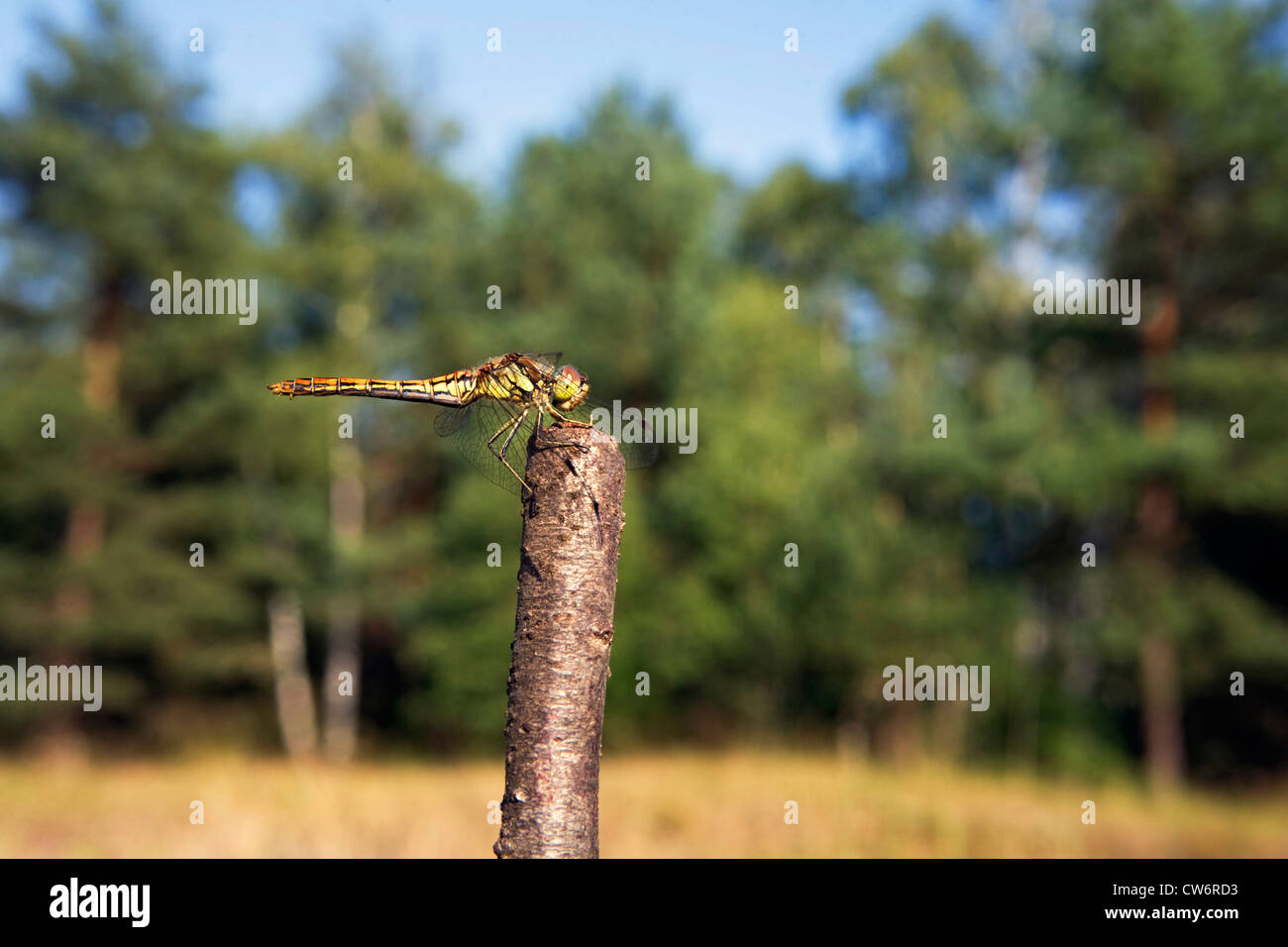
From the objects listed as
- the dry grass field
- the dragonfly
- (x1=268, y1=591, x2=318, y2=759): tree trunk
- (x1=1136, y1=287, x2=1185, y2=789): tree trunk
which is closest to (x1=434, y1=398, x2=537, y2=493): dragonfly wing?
the dragonfly

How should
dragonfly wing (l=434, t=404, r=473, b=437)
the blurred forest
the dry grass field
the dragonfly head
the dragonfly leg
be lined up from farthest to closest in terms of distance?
the blurred forest, the dry grass field, dragonfly wing (l=434, t=404, r=473, b=437), the dragonfly leg, the dragonfly head

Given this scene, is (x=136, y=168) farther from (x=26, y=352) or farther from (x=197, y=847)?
(x=197, y=847)

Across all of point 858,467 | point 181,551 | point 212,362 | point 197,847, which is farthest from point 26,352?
point 858,467

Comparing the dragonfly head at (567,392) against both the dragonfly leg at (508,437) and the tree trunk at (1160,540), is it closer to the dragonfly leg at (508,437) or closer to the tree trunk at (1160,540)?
the dragonfly leg at (508,437)

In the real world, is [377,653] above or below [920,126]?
below

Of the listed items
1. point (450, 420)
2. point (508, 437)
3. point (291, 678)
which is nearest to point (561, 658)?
point (508, 437)

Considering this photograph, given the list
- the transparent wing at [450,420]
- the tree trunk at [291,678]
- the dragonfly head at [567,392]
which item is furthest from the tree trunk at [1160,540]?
the dragonfly head at [567,392]

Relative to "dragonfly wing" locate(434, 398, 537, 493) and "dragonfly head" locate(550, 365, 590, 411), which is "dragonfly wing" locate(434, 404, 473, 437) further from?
"dragonfly head" locate(550, 365, 590, 411)

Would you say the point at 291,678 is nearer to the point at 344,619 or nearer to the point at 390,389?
the point at 344,619
